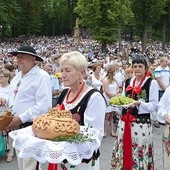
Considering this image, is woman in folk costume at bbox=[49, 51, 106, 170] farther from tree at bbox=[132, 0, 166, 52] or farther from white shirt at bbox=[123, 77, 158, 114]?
tree at bbox=[132, 0, 166, 52]

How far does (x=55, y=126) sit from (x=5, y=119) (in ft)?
4.94

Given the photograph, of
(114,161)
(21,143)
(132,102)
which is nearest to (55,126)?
(21,143)

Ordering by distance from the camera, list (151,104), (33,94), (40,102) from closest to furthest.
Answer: (40,102) < (33,94) < (151,104)

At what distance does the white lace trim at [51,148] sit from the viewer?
2.54m

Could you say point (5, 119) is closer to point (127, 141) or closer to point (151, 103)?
point (127, 141)

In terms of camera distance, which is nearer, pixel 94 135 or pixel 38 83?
pixel 94 135

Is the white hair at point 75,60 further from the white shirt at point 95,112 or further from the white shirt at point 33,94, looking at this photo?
the white shirt at point 33,94

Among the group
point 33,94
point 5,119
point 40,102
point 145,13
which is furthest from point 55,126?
point 145,13

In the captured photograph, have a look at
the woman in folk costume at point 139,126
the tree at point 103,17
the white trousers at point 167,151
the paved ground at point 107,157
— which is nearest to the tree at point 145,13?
the tree at point 103,17

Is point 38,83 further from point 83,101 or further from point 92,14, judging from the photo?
point 92,14

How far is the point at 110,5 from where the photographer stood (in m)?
40.2

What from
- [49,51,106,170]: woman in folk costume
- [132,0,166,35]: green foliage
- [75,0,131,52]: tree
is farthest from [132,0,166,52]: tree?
[49,51,106,170]: woman in folk costume

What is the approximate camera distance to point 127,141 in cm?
509

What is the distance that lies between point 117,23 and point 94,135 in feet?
131
